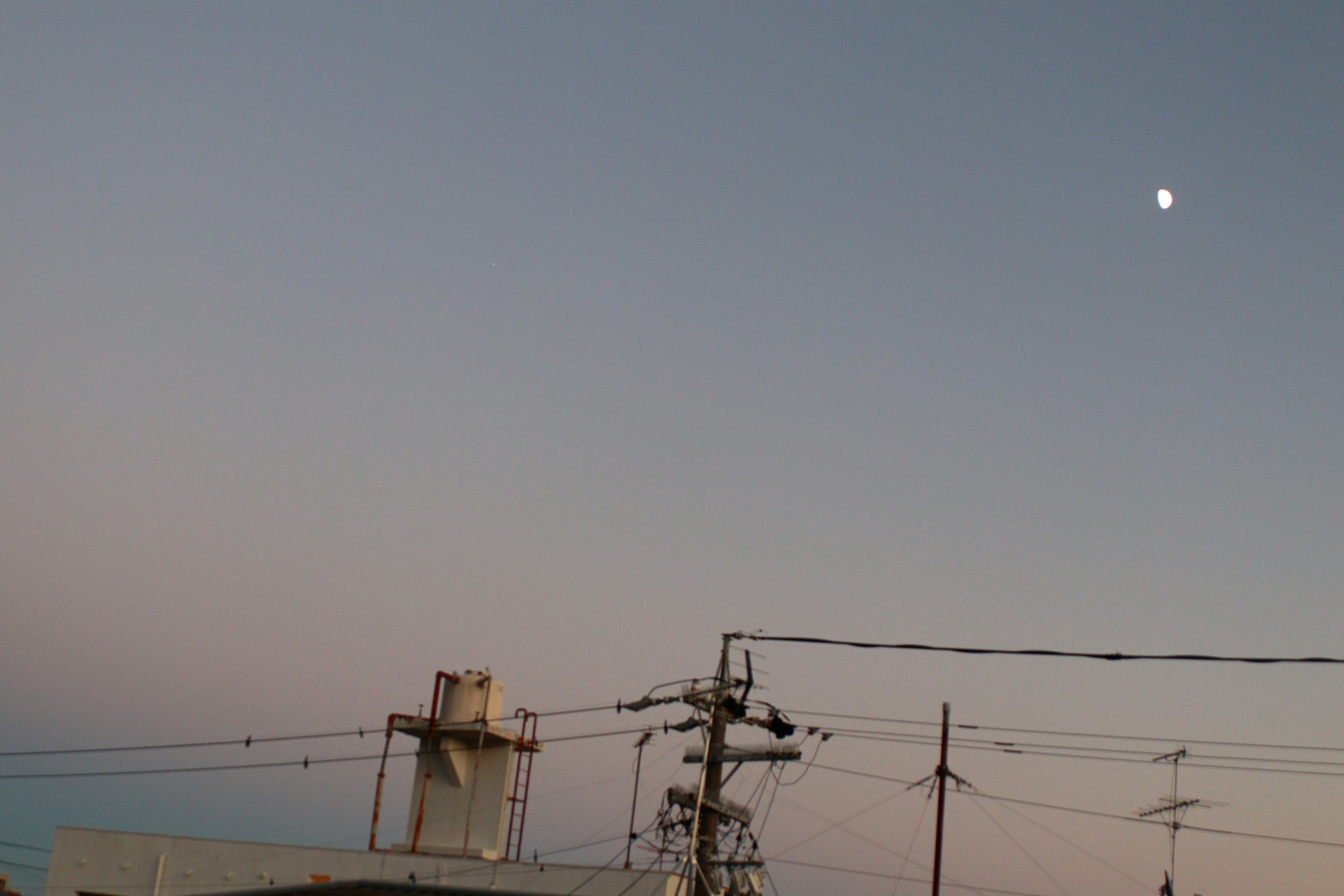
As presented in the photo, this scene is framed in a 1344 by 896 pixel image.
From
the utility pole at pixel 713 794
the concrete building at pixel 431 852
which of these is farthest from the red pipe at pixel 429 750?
the utility pole at pixel 713 794

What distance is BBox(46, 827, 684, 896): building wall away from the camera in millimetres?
28203

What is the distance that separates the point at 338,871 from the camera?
30.9m

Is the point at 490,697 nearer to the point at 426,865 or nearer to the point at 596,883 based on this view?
the point at 426,865

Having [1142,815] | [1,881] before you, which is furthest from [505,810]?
[1142,815]

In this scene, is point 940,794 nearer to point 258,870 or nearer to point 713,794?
point 713,794

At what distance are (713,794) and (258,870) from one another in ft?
47.3

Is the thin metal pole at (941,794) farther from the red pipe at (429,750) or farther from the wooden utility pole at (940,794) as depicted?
the red pipe at (429,750)

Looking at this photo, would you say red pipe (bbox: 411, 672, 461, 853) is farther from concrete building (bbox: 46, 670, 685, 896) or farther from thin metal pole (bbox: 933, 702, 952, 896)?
thin metal pole (bbox: 933, 702, 952, 896)

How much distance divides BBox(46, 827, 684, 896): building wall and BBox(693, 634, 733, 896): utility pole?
3.25ft

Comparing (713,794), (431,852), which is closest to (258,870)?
(431,852)

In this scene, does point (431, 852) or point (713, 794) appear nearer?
point (713, 794)

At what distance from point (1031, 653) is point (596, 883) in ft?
49.9

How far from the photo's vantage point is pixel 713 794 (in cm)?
2739

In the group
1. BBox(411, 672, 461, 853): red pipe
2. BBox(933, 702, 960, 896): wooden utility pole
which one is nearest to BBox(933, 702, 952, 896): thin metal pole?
BBox(933, 702, 960, 896): wooden utility pole
